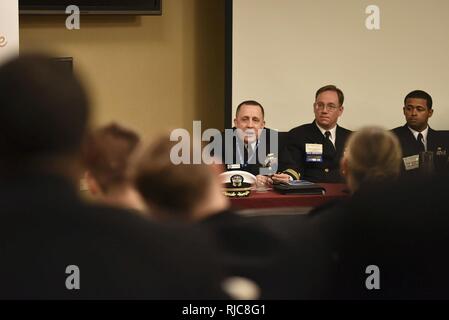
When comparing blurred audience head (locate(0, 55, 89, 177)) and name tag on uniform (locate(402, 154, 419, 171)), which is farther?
name tag on uniform (locate(402, 154, 419, 171))

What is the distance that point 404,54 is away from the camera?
648 centimetres

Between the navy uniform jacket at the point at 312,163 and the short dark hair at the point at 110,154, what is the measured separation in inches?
139

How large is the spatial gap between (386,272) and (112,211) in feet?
3.40

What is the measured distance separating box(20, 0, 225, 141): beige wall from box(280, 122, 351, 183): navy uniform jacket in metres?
1.30

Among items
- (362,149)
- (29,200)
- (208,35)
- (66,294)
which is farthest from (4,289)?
(208,35)

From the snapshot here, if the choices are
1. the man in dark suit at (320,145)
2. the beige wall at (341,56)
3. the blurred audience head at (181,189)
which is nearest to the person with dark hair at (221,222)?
the blurred audience head at (181,189)

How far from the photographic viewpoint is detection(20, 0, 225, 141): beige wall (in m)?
6.34

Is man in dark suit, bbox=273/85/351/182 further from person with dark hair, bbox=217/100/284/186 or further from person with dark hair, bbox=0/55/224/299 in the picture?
person with dark hair, bbox=0/55/224/299

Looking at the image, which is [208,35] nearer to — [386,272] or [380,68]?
[380,68]

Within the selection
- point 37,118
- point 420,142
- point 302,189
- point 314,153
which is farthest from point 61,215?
point 420,142

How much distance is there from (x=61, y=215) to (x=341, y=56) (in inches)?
216

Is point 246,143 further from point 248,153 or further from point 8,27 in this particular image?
point 8,27

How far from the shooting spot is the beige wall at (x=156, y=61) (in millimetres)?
6336

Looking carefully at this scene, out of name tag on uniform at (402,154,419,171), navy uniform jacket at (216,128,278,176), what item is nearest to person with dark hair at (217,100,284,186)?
navy uniform jacket at (216,128,278,176)
